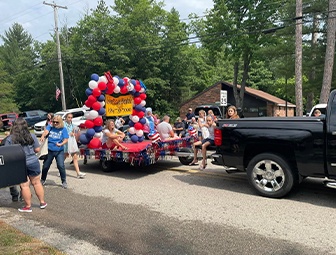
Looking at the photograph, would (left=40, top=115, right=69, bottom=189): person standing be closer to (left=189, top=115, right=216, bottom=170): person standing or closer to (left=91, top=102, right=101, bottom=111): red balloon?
(left=91, top=102, right=101, bottom=111): red balloon

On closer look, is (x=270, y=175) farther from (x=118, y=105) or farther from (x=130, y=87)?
(x=118, y=105)

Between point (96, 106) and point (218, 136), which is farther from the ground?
point (96, 106)

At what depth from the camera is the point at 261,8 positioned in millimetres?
28578

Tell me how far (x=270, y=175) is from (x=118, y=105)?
5.63 m

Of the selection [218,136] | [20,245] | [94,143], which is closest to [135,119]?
[94,143]

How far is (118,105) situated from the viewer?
10.1 meters

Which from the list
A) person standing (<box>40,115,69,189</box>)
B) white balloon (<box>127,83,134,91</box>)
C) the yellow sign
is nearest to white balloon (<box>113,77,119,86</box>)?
white balloon (<box>127,83,134,91</box>)

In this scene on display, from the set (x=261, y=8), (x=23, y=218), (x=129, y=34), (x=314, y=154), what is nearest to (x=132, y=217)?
(x=23, y=218)

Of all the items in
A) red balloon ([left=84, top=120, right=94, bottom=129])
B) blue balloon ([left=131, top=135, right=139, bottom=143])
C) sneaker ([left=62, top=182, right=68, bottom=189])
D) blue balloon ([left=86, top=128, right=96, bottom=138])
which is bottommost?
sneaker ([left=62, top=182, right=68, bottom=189])

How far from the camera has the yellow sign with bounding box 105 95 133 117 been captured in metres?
10.1

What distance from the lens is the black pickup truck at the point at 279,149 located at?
5.40 meters

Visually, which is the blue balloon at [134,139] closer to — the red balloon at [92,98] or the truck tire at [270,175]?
the red balloon at [92,98]

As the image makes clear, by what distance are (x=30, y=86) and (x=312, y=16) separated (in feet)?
127

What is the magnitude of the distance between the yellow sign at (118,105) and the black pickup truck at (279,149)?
4.22 m
